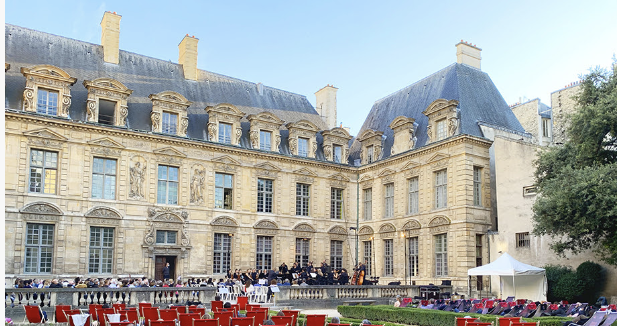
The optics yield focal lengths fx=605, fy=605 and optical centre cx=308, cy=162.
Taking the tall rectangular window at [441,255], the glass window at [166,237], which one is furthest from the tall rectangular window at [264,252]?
the tall rectangular window at [441,255]

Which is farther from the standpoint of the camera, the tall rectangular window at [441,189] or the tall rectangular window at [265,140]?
the tall rectangular window at [265,140]

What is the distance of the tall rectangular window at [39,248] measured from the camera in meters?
23.0

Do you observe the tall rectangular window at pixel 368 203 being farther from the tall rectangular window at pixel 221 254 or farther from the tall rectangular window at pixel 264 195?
the tall rectangular window at pixel 221 254

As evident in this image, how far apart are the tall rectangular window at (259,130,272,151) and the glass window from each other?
606 centimetres

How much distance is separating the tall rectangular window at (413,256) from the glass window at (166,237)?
1061 cm

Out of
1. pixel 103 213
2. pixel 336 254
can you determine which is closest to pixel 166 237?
pixel 103 213

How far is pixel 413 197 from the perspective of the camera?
92.4 feet

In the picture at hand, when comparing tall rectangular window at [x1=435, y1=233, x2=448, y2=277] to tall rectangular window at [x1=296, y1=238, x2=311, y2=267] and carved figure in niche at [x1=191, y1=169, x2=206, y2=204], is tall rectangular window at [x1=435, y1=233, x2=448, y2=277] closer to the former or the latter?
tall rectangular window at [x1=296, y1=238, x2=311, y2=267]

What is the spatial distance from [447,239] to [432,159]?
143 inches

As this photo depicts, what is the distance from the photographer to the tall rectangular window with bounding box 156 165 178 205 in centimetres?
2631

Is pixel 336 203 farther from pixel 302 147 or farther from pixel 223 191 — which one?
pixel 223 191

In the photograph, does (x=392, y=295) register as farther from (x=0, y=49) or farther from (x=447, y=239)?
(x=0, y=49)

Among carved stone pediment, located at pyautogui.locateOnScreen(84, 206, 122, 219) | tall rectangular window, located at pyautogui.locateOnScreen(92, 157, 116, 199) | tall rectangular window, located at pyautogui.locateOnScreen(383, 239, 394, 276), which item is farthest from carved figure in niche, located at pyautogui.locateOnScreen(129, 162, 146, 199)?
tall rectangular window, located at pyautogui.locateOnScreen(383, 239, 394, 276)

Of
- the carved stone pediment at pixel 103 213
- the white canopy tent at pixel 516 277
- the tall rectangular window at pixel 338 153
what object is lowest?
the white canopy tent at pixel 516 277
